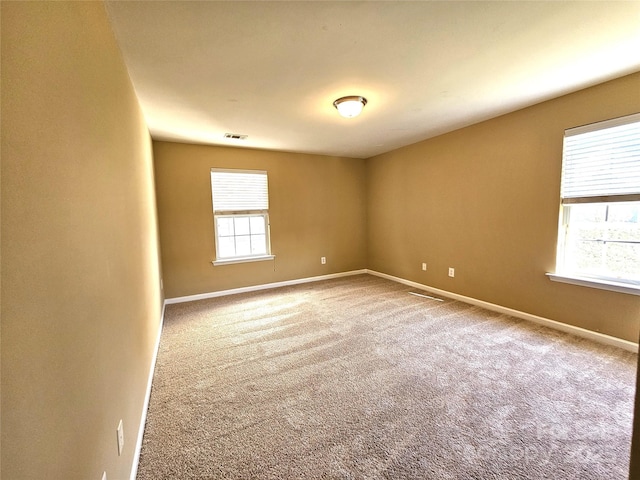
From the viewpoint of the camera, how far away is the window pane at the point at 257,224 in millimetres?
4473

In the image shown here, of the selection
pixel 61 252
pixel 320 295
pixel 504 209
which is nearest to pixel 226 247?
pixel 320 295

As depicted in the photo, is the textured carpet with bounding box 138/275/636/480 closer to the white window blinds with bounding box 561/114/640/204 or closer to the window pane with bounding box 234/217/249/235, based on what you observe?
the white window blinds with bounding box 561/114/640/204

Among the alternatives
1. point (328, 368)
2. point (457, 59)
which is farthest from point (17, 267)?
point (457, 59)

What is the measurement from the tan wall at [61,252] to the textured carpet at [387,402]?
568 mm

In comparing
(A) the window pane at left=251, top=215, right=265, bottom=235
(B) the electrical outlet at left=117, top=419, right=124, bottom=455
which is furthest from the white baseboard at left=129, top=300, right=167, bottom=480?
(A) the window pane at left=251, top=215, right=265, bottom=235

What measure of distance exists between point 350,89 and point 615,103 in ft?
7.53

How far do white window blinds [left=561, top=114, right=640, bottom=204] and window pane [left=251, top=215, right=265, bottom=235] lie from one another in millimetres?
3857

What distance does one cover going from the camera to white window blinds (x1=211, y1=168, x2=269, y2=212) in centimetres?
415

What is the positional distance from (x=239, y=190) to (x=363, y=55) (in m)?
2.94

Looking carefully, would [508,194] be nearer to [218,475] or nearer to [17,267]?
[218,475]

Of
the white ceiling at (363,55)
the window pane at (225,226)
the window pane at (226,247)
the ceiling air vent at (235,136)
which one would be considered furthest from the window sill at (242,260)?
the white ceiling at (363,55)

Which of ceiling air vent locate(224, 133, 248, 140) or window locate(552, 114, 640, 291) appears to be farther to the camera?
ceiling air vent locate(224, 133, 248, 140)

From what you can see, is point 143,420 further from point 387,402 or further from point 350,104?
point 350,104

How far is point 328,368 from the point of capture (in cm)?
227
